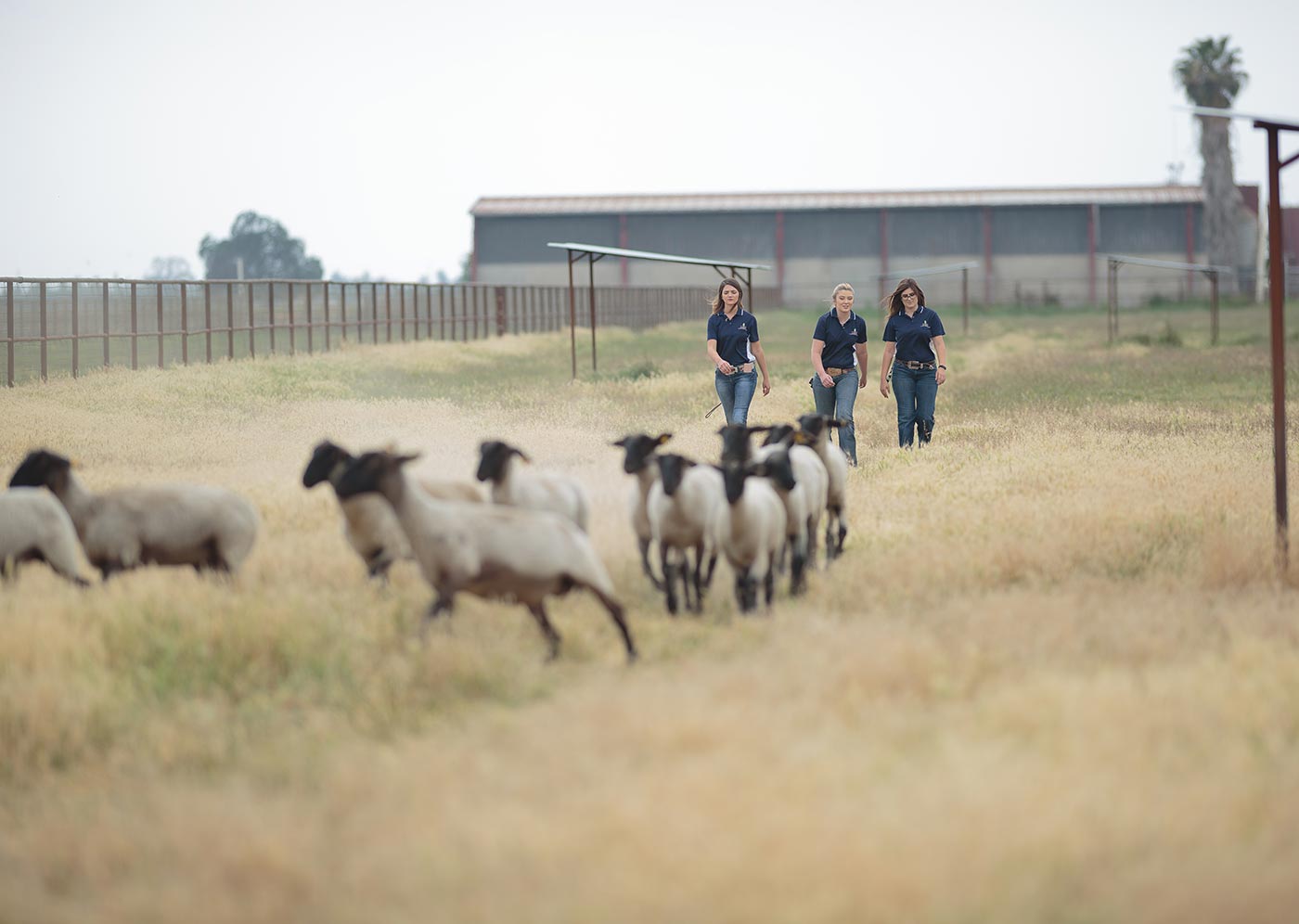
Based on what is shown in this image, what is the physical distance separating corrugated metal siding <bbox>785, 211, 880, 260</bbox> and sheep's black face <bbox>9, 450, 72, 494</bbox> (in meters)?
64.0

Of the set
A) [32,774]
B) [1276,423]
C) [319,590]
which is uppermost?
[1276,423]

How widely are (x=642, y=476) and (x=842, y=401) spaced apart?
5.60 meters

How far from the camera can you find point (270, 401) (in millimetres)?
21500

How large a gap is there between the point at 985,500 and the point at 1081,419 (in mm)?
7530

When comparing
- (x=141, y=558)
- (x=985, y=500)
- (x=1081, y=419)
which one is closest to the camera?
(x=141, y=558)

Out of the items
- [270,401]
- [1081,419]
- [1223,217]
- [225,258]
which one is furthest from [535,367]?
[225,258]

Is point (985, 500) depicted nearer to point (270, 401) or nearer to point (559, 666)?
point (559, 666)

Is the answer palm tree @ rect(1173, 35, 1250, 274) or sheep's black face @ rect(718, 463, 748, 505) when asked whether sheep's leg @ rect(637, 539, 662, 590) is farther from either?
palm tree @ rect(1173, 35, 1250, 274)

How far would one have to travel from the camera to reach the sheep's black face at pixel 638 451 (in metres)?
8.02

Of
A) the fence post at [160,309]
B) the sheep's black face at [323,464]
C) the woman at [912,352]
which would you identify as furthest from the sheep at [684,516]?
the fence post at [160,309]

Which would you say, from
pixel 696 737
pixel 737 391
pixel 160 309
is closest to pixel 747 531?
pixel 696 737

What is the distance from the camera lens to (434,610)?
660 cm

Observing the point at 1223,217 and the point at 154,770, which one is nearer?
the point at 154,770

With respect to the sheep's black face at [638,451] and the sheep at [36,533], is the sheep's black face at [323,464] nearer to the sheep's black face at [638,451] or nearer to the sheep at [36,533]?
the sheep at [36,533]
